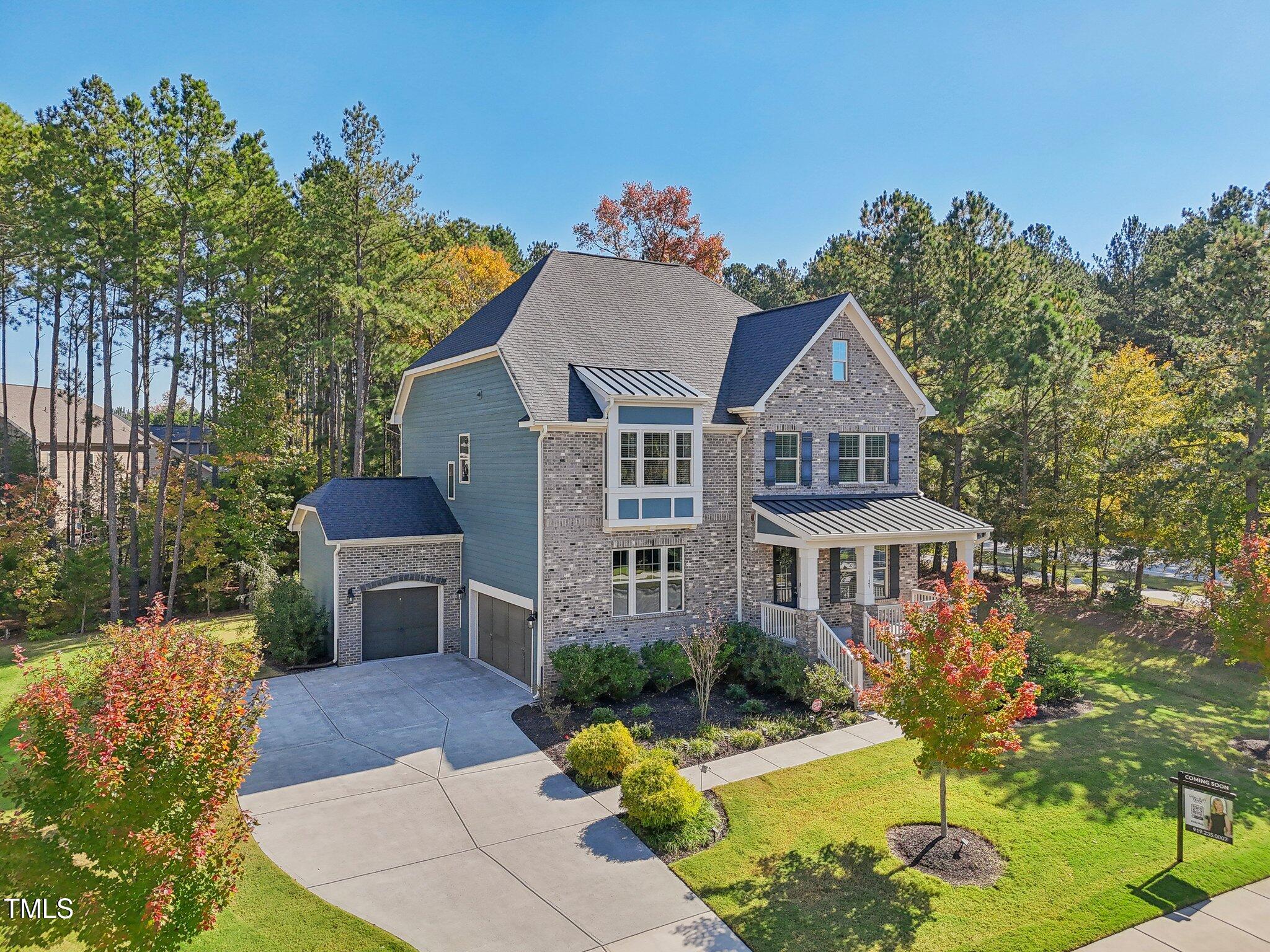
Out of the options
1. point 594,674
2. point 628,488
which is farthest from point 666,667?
point 628,488

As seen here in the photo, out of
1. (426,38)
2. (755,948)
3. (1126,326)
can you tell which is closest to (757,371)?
(426,38)

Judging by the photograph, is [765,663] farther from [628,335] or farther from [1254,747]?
[1254,747]

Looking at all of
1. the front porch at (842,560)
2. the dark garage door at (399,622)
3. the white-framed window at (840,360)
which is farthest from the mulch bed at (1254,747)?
the dark garage door at (399,622)

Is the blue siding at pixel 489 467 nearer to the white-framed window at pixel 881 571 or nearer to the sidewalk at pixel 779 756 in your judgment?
the sidewalk at pixel 779 756

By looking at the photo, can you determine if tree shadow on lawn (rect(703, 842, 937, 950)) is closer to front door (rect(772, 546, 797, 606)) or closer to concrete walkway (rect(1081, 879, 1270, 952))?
concrete walkway (rect(1081, 879, 1270, 952))

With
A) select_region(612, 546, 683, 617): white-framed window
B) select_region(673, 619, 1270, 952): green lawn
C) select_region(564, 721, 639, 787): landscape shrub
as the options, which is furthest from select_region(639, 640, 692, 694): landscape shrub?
select_region(673, 619, 1270, 952): green lawn

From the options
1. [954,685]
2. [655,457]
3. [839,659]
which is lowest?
[839,659]

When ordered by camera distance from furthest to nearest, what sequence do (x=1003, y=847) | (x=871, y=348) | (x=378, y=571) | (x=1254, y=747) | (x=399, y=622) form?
1. (x=871, y=348)
2. (x=399, y=622)
3. (x=378, y=571)
4. (x=1254, y=747)
5. (x=1003, y=847)
